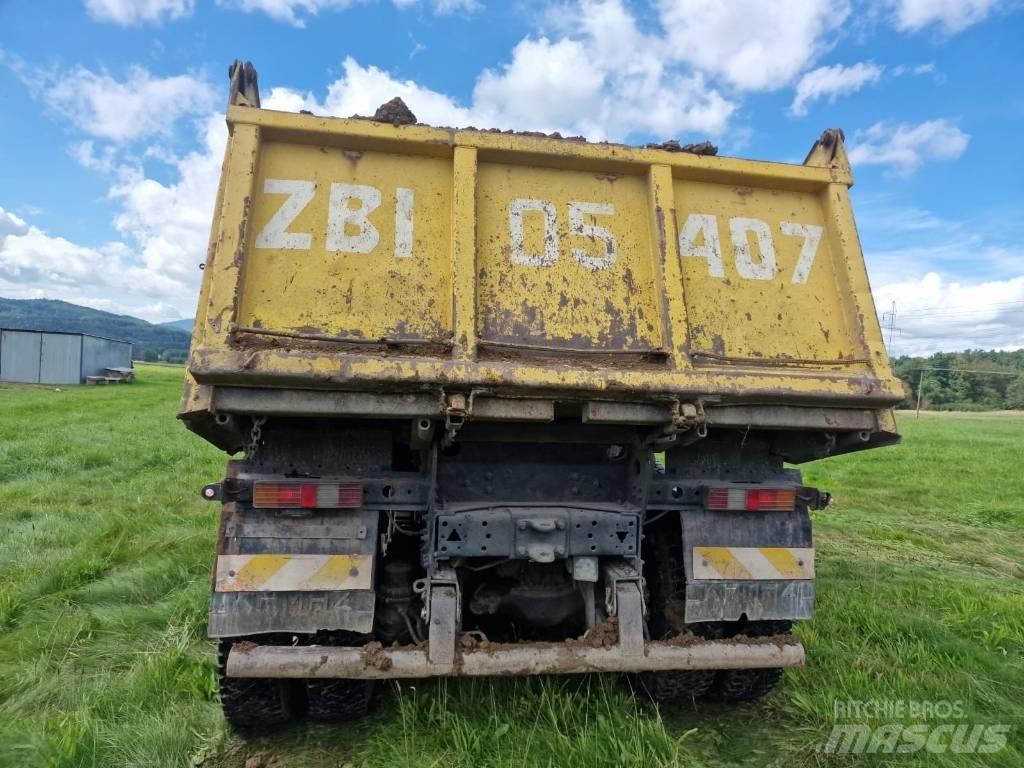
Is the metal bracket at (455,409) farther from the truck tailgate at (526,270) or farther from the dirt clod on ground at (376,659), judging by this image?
the dirt clod on ground at (376,659)

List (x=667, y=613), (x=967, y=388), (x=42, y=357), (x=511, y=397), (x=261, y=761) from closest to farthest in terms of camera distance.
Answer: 1. (x=511, y=397)
2. (x=261, y=761)
3. (x=667, y=613)
4. (x=42, y=357)
5. (x=967, y=388)

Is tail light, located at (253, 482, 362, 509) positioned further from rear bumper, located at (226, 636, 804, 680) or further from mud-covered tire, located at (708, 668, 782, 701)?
mud-covered tire, located at (708, 668, 782, 701)

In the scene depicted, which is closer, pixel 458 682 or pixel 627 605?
pixel 627 605

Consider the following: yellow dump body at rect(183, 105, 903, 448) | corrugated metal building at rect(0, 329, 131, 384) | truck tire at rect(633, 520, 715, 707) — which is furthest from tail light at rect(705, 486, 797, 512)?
corrugated metal building at rect(0, 329, 131, 384)

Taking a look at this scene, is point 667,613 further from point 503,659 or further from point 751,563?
point 503,659

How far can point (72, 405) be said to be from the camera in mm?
19062

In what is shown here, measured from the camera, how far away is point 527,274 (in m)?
2.73

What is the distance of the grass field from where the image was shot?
2572 mm

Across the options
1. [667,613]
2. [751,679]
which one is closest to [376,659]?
[667,613]

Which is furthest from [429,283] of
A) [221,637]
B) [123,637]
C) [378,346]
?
[123,637]

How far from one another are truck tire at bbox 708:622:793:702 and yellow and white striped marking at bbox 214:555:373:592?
1661 mm

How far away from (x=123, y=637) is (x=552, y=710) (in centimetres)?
248

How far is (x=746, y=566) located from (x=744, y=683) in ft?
1.83

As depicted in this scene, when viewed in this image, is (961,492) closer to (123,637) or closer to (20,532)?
(123,637)
